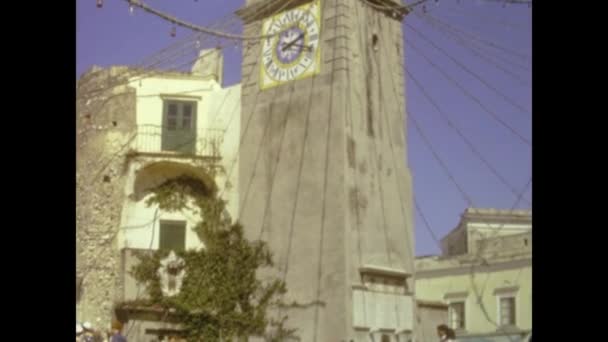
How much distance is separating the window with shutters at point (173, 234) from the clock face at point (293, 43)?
290cm

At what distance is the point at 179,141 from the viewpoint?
50.7ft

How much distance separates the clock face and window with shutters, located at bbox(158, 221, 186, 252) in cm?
290

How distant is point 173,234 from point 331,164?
3303mm

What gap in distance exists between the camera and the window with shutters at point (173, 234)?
1487cm

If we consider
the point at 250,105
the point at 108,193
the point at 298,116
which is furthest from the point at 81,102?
the point at 298,116

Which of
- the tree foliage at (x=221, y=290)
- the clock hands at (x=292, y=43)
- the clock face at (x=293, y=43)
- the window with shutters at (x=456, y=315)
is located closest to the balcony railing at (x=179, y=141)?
the clock face at (x=293, y=43)

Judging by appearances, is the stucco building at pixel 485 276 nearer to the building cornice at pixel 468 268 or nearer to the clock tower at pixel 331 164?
the building cornice at pixel 468 268

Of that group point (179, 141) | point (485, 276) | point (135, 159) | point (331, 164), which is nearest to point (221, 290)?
point (331, 164)

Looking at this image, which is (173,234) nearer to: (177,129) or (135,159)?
(135,159)

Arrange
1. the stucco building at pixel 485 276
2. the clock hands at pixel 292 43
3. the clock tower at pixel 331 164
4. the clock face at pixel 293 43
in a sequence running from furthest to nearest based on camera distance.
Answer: the stucco building at pixel 485 276 < the clock hands at pixel 292 43 < the clock face at pixel 293 43 < the clock tower at pixel 331 164
